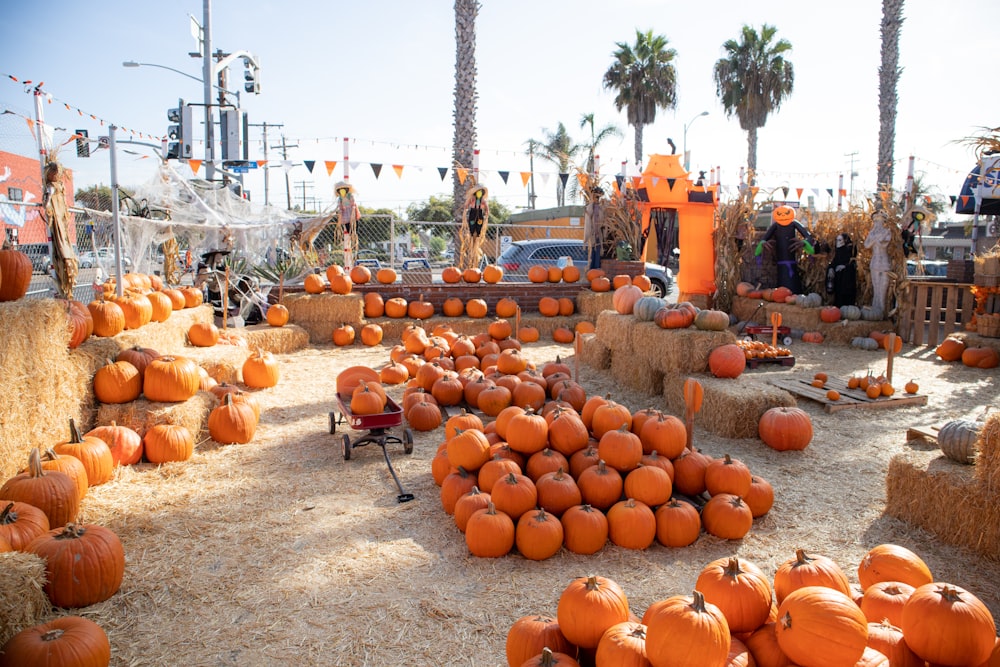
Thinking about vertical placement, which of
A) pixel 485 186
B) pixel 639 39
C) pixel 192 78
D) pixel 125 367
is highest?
pixel 639 39

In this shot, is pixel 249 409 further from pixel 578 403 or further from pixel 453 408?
pixel 578 403

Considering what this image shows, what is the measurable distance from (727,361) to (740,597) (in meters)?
4.04

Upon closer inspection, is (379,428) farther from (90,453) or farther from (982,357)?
(982,357)

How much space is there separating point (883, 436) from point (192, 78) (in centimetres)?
1392

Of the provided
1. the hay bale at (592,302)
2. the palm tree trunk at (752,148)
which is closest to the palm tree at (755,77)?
the palm tree trunk at (752,148)

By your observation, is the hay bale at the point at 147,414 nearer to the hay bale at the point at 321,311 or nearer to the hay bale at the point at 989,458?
the hay bale at the point at 321,311

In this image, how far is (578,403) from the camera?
4883 millimetres

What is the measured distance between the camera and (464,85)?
12.8 m

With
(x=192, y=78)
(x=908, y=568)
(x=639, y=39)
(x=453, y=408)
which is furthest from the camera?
(x=639, y=39)

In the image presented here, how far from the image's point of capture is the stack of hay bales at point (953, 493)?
3.06 metres

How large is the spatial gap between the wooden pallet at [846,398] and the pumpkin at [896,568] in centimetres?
378

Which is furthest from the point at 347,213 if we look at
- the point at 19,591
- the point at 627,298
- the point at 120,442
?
the point at 19,591

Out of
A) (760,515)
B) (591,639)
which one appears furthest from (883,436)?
(591,639)

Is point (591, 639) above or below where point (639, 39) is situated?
below
